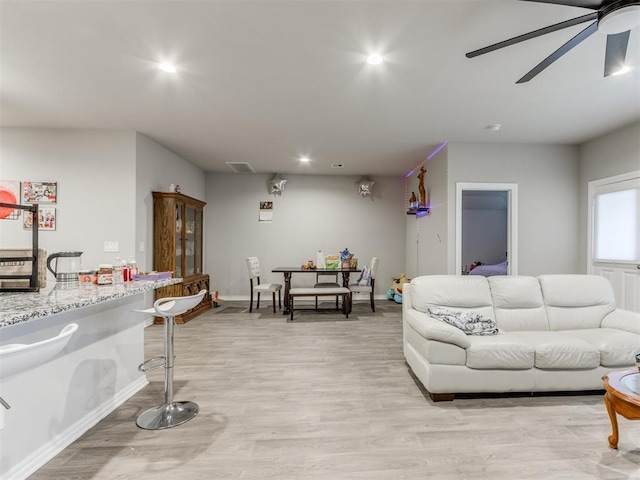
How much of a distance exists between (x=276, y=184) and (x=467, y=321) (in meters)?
4.77

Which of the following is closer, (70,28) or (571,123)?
(70,28)

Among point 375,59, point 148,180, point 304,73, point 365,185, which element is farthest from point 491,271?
point 148,180

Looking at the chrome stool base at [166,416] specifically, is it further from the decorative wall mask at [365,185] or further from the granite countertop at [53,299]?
the decorative wall mask at [365,185]

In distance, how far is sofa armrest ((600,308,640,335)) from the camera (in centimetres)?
261

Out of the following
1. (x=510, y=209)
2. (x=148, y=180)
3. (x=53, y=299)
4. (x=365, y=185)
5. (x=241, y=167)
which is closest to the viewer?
(x=53, y=299)

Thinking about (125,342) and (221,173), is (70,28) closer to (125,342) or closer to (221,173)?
(125,342)

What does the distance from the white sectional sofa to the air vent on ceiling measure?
4.20 metres

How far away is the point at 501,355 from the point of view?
2.33m

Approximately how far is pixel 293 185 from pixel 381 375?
15.4 feet

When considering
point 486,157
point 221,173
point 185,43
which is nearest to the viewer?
point 185,43

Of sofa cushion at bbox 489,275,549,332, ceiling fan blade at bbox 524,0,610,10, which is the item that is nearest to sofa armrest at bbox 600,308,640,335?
sofa cushion at bbox 489,275,549,332

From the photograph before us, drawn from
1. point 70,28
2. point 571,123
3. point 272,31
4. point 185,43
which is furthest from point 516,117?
point 70,28

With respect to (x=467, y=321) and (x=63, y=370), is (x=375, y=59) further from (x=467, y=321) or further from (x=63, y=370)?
(x=63, y=370)

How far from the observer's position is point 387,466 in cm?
168
